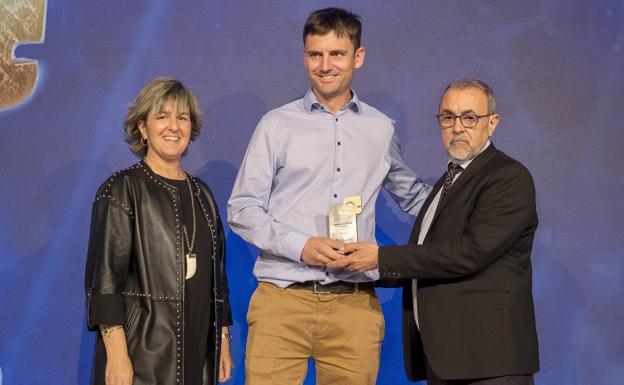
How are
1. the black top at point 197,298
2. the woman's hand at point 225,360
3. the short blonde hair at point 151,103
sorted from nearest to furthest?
1. the black top at point 197,298
2. the short blonde hair at point 151,103
3. the woman's hand at point 225,360

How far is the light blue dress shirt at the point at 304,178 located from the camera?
2.81 metres

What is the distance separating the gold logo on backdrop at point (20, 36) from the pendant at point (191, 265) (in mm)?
1728

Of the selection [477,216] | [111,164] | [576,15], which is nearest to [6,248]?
[111,164]

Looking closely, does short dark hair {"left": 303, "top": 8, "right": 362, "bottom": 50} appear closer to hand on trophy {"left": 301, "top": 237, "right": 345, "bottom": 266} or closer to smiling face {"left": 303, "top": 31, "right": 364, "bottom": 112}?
smiling face {"left": 303, "top": 31, "right": 364, "bottom": 112}

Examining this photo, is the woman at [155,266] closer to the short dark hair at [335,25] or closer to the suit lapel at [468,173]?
the short dark hair at [335,25]

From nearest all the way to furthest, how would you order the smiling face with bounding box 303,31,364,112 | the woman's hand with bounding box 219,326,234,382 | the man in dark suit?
the man in dark suit < the woman's hand with bounding box 219,326,234,382 < the smiling face with bounding box 303,31,364,112

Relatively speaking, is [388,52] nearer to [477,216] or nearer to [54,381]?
[477,216]

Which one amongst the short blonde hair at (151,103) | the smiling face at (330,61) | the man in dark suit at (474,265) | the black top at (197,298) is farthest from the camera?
the smiling face at (330,61)

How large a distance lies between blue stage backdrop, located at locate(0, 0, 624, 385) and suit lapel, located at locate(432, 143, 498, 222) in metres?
1.25

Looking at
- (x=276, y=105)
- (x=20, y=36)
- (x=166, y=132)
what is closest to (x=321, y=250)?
(x=166, y=132)

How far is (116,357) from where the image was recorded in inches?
94.8

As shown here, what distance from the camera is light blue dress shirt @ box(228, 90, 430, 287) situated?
9.22 feet

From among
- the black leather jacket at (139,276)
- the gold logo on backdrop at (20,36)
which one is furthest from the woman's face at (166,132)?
the gold logo on backdrop at (20,36)

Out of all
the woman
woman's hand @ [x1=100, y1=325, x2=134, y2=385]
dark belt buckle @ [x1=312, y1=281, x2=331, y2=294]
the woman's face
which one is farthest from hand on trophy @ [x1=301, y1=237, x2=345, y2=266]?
woman's hand @ [x1=100, y1=325, x2=134, y2=385]
